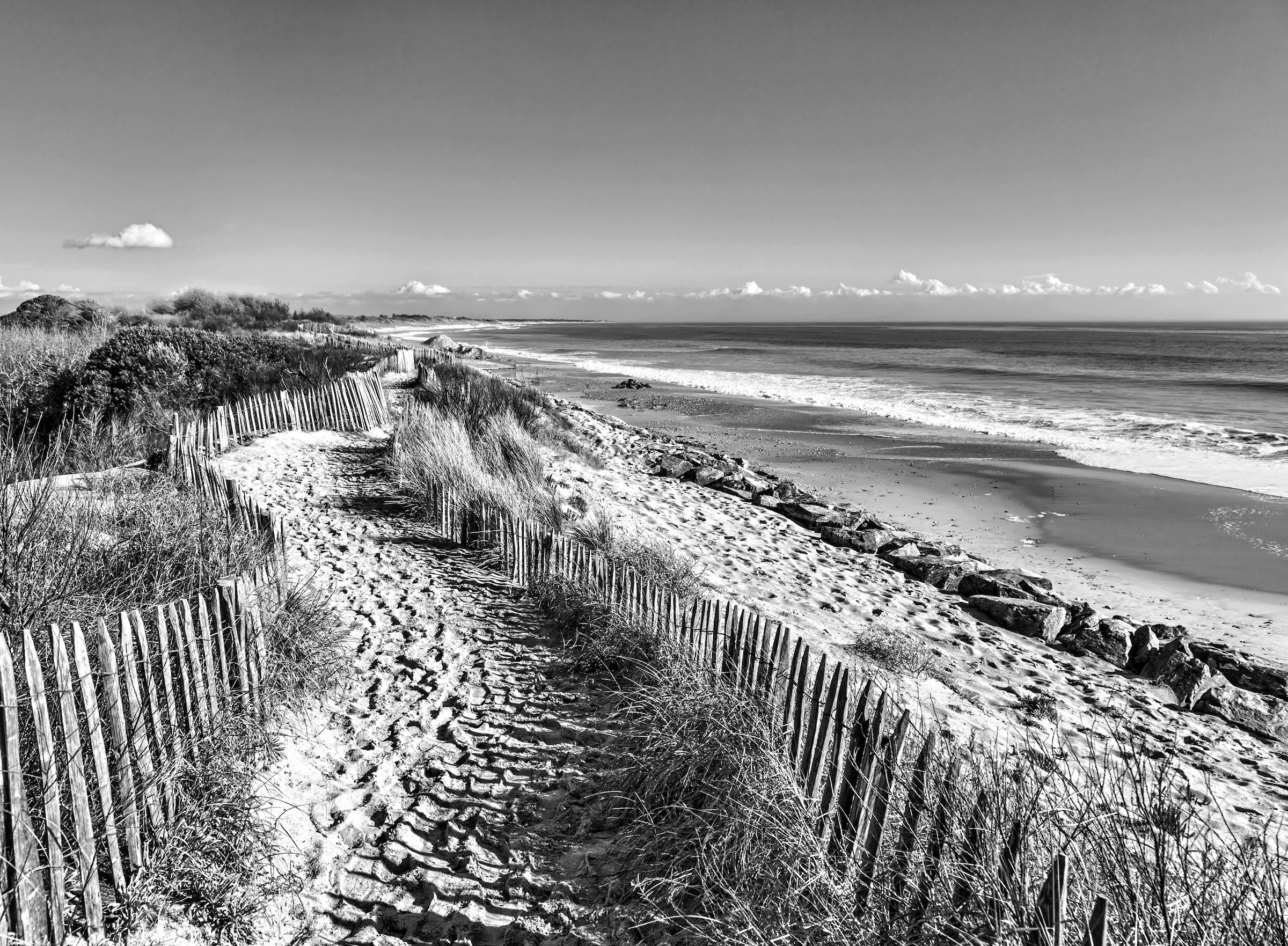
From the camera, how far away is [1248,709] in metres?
5.86

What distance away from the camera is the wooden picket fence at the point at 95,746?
2447 mm

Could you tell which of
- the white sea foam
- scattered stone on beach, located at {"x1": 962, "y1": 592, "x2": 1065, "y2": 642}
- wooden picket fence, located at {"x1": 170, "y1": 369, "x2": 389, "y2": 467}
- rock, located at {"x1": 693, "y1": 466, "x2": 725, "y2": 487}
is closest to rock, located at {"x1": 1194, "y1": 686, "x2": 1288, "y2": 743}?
scattered stone on beach, located at {"x1": 962, "y1": 592, "x2": 1065, "y2": 642}

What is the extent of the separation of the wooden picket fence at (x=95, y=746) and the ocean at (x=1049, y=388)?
18616 mm

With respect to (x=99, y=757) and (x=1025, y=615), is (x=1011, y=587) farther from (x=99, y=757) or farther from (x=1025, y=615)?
(x=99, y=757)

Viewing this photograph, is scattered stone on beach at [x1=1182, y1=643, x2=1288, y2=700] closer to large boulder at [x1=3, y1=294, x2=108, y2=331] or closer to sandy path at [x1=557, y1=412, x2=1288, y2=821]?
sandy path at [x1=557, y1=412, x2=1288, y2=821]

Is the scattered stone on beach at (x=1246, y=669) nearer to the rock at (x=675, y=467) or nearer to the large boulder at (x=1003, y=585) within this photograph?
the large boulder at (x=1003, y=585)

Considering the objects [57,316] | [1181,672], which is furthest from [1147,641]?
[57,316]

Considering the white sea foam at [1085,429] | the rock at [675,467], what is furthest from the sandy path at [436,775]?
the white sea foam at [1085,429]

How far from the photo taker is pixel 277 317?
45.2m

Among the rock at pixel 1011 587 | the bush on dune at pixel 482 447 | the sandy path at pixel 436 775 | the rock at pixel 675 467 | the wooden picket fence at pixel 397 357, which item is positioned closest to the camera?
the sandy path at pixel 436 775

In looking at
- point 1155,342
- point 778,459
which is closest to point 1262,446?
point 778,459

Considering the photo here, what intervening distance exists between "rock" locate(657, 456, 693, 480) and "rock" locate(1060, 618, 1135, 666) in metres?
7.93

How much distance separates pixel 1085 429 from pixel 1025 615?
18470mm

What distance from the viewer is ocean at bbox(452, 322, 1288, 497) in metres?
19.0
